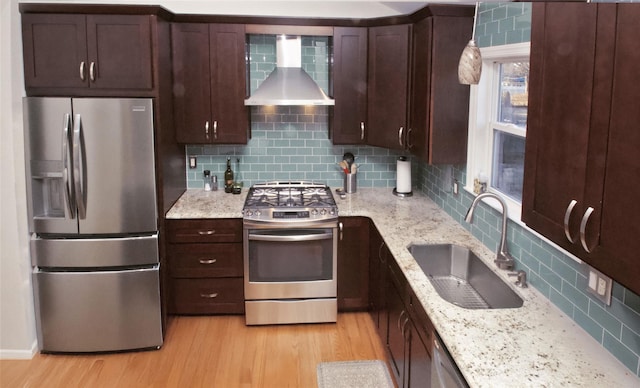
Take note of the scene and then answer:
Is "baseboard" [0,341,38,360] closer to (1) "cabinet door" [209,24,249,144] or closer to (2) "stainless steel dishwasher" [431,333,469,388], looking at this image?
(1) "cabinet door" [209,24,249,144]

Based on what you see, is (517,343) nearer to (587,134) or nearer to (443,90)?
(587,134)

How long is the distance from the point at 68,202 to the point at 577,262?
299cm

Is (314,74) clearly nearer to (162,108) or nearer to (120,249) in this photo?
(162,108)

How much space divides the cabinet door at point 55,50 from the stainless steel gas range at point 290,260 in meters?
1.46

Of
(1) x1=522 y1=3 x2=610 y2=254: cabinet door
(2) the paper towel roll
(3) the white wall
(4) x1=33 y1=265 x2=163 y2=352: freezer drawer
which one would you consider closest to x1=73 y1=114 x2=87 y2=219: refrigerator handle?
(3) the white wall

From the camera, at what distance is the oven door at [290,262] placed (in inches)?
166

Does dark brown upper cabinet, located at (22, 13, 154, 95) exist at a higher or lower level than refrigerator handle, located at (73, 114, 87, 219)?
higher

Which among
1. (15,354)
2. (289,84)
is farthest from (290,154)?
(15,354)

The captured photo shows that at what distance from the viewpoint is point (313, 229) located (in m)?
4.25

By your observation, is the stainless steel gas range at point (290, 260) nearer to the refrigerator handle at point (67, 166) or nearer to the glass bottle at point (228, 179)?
the glass bottle at point (228, 179)

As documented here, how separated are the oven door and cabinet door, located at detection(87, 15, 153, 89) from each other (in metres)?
1.29

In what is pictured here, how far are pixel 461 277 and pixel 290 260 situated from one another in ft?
4.33

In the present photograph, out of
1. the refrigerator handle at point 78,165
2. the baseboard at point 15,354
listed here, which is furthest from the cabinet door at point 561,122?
the baseboard at point 15,354

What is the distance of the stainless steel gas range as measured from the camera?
4.21 meters
